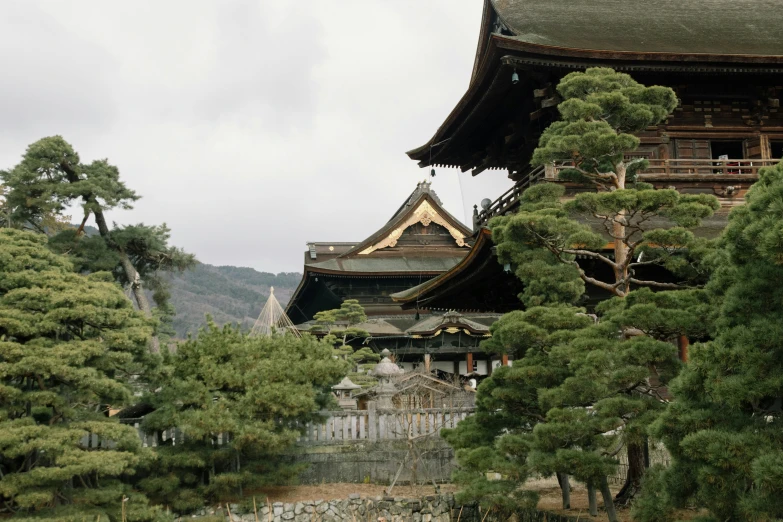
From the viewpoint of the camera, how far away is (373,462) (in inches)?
585

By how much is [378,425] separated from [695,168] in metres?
6.64

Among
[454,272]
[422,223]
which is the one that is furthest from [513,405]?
[422,223]

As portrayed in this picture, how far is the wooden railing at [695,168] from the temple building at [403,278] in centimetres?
1387

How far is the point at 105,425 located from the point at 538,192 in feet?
20.7

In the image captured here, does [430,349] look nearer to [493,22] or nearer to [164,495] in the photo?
[493,22]

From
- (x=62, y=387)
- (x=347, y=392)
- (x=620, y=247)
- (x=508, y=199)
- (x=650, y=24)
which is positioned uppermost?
(x=650, y=24)

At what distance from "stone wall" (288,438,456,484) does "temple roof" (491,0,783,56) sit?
696 cm

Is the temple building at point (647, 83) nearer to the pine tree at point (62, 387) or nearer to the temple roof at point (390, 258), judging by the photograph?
the pine tree at point (62, 387)

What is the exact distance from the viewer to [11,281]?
38.5 ft

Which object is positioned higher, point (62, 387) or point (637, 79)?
point (637, 79)

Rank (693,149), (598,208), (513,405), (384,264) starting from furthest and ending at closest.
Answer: (384,264) < (693,149) < (513,405) < (598,208)

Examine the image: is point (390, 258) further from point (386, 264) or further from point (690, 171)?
point (690, 171)

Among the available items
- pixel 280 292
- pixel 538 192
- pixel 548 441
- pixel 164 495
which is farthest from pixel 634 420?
pixel 280 292

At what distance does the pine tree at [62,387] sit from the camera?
10.9 m
